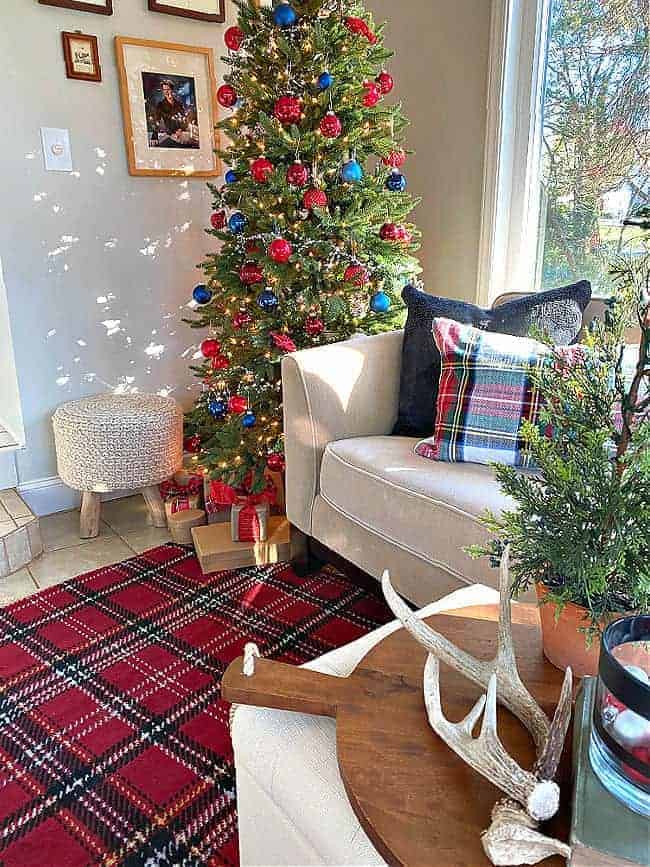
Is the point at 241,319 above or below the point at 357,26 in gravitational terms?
below

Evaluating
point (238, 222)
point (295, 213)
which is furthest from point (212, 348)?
point (295, 213)

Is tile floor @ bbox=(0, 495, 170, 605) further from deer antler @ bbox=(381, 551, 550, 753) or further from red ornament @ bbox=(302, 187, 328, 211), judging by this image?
deer antler @ bbox=(381, 551, 550, 753)

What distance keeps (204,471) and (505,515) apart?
1770 mm

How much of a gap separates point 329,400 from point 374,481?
0.32m

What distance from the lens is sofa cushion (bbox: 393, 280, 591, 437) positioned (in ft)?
6.40

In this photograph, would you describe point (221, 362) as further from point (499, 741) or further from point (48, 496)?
point (499, 741)

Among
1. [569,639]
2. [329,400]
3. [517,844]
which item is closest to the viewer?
[517,844]

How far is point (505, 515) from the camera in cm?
88

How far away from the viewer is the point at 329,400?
2.00m

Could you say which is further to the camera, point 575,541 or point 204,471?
point 204,471

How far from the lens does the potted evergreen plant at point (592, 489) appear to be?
0.79m

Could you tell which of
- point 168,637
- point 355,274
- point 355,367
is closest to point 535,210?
point 355,274

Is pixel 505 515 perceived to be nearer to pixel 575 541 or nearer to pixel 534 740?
pixel 575 541

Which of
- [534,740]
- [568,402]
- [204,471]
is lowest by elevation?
[204,471]
